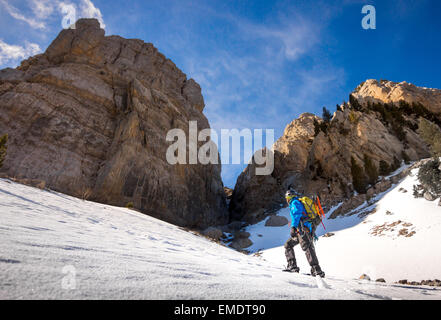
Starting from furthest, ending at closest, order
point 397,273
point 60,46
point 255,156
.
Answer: point 255,156, point 60,46, point 397,273

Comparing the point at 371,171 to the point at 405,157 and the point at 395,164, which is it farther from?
the point at 405,157

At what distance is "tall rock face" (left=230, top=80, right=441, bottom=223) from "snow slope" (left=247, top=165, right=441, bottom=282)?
744 cm

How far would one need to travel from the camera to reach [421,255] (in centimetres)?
721

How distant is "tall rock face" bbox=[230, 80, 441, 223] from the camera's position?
2686 cm

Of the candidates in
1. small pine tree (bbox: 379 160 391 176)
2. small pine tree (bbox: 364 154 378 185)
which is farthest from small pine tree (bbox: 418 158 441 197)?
small pine tree (bbox: 379 160 391 176)

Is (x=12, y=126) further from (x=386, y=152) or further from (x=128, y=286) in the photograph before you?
(x=386, y=152)

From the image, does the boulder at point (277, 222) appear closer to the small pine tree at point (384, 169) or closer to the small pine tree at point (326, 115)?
the small pine tree at point (384, 169)

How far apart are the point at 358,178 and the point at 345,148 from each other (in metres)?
6.57

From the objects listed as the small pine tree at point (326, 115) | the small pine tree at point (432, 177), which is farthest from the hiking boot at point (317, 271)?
the small pine tree at point (326, 115)

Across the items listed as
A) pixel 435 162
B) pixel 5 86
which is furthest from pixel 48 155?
pixel 435 162

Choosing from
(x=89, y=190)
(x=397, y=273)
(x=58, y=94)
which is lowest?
(x=397, y=273)

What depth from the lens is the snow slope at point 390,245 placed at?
686 cm

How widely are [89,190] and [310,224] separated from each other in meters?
23.1

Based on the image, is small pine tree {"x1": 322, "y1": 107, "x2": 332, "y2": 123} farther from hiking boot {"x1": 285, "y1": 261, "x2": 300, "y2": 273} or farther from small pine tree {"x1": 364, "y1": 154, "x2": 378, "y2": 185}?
hiking boot {"x1": 285, "y1": 261, "x2": 300, "y2": 273}
